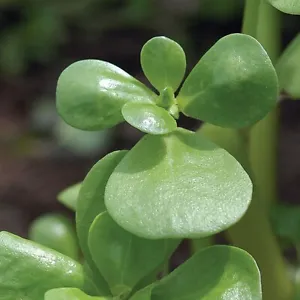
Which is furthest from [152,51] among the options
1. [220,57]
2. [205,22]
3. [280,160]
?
[205,22]

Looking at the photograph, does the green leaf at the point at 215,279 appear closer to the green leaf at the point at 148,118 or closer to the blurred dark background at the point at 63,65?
the green leaf at the point at 148,118

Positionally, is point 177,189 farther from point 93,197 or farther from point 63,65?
point 63,65

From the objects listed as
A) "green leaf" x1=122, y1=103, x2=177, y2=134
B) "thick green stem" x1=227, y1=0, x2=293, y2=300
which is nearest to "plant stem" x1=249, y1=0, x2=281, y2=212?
"thick green stem" x1=227, y1=0, x2=293, y2=300

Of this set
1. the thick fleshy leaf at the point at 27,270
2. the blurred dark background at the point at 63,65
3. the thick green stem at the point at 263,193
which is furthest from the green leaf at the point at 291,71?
the blurred dark background at the point at 63,65

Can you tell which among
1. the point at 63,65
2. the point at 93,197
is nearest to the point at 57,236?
the point at 93,197

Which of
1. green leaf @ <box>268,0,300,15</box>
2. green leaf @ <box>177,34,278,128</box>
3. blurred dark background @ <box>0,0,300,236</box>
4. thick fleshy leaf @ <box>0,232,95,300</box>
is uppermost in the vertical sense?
green leaf @ <box>268,0,300,15</box>

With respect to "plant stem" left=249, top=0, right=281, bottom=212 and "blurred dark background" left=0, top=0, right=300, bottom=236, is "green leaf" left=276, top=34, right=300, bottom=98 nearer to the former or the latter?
"plant stem" left=249, top=0, right=281, bottom=212
